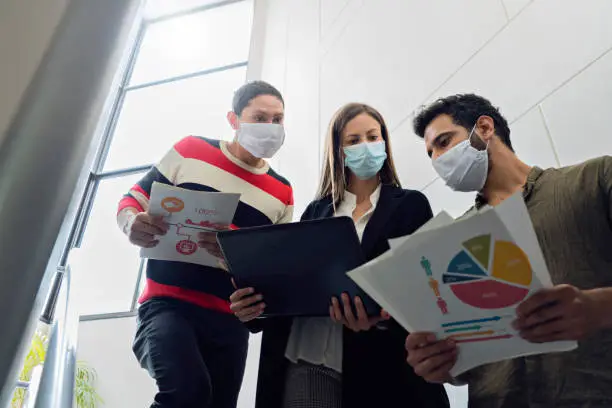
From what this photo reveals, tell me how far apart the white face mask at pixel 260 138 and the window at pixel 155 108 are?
2.09m

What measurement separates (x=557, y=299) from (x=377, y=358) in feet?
1.59

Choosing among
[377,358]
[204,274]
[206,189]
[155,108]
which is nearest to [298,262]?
[377,358]

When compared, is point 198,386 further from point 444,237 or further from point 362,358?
point 444,237

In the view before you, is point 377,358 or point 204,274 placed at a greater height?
point 204,274

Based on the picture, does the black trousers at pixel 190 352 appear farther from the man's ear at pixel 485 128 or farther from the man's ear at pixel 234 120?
the man's ear at pixel 485 128

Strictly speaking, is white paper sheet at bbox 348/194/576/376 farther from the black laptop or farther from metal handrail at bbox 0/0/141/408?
metal handrail at bbox 0/0/141/408

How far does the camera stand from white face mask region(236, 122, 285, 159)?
66.8 inches

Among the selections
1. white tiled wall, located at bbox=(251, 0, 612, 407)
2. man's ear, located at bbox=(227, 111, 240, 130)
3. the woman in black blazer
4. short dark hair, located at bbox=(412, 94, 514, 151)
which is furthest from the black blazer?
man's ear, located at bbox=(227, 111, 240, 130)

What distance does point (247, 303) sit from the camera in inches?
44.6

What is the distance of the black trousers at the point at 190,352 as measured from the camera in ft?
4.04

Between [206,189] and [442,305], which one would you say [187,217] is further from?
[442,305]

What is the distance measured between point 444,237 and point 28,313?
55cm

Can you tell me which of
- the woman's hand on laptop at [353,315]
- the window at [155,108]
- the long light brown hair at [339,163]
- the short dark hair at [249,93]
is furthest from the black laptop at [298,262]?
the window at [155,108]

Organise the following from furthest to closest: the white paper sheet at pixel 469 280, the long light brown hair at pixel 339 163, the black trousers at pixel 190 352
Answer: the long light brown hair at pixel 339 163 < the black trousers at pixel 190 352 < the white paper sheet at pixel 469 280
